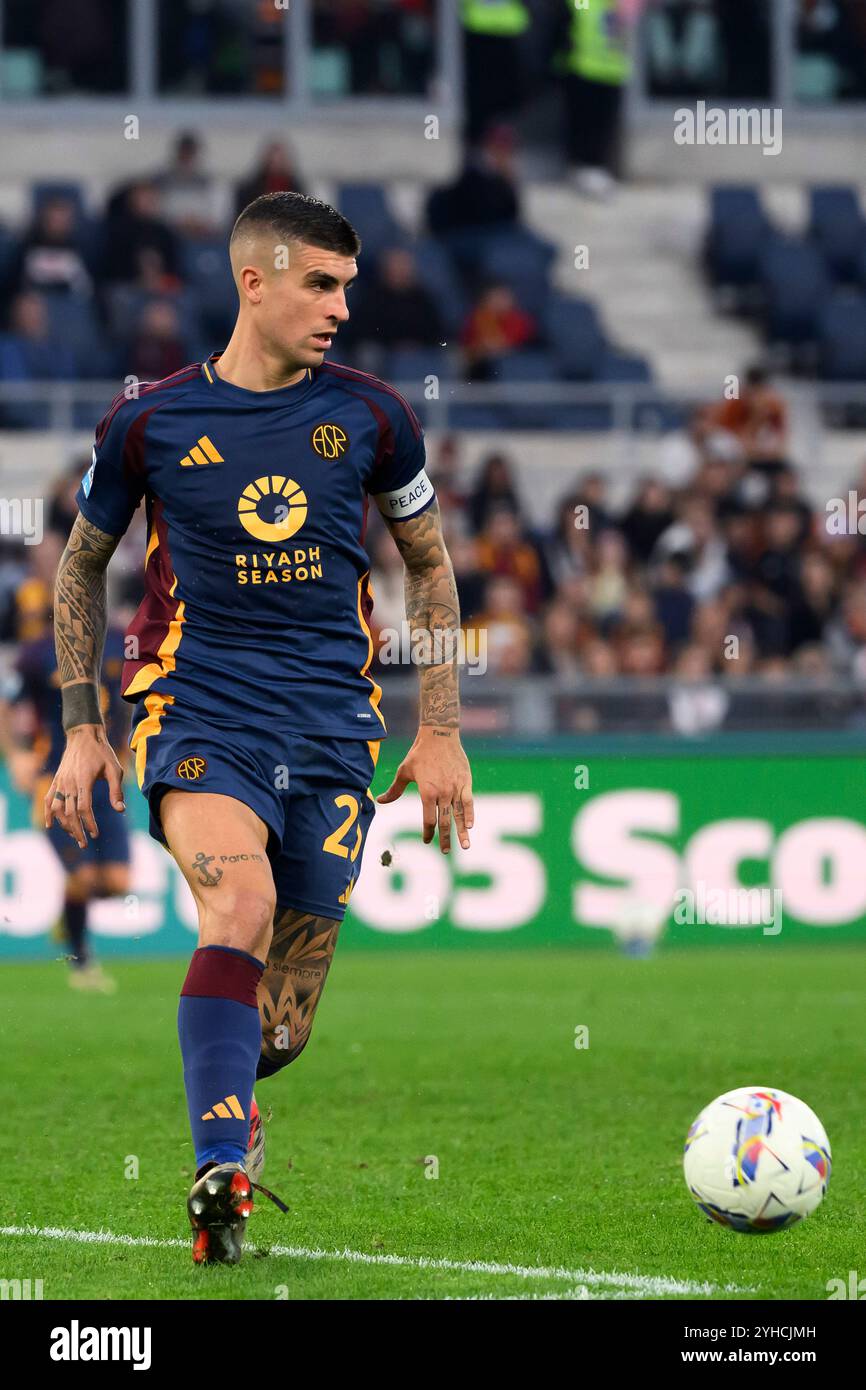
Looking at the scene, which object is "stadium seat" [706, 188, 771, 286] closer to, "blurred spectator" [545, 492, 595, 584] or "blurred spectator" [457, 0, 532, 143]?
"blurred spectator" [457, 0, 532, 143]

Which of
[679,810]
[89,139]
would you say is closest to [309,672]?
[679,810]

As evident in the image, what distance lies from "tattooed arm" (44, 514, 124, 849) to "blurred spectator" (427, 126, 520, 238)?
1521 cm

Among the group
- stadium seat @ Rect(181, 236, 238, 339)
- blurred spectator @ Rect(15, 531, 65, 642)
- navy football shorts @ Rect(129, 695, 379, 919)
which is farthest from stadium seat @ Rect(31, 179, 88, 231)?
navy football shorts @ Rect(129, 695, 379, 919)

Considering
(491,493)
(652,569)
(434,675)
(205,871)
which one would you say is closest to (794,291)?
(652,569)

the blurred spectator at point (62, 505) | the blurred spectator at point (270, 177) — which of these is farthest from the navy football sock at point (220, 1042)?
the blurred spectator at point (270, 177)

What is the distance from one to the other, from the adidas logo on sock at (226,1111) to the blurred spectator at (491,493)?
11.0 m

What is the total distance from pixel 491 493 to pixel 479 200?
5461mm

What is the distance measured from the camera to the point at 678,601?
1592 centimetres

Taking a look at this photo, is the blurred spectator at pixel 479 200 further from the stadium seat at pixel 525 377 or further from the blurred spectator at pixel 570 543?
the blurred spectator at pixel 570 543

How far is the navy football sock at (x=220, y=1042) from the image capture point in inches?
203

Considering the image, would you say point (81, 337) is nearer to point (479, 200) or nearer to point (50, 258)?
point (50, 258)

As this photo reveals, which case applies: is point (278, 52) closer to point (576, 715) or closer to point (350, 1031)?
point (576, 715)

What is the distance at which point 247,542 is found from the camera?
18.2 ft

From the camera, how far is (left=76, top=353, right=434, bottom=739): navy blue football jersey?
5.55m
